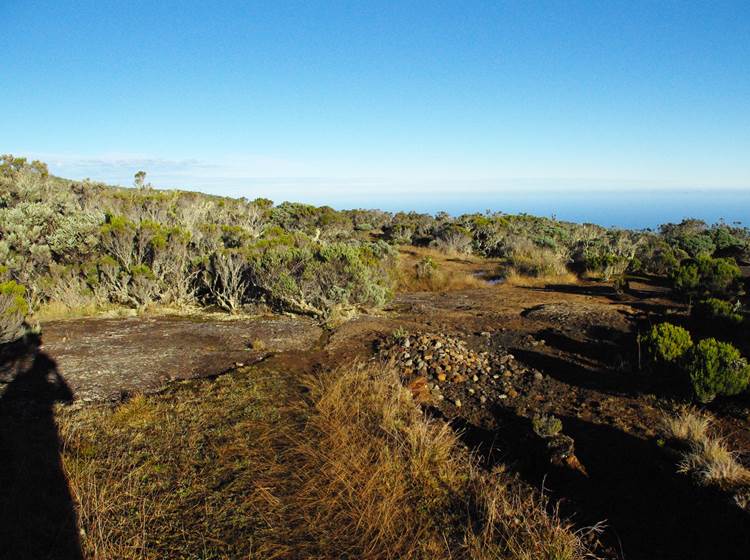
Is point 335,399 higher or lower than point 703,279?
lower

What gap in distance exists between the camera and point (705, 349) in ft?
18.2

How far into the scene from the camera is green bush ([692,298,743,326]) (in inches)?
326

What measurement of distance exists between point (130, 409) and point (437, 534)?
3.68 metres

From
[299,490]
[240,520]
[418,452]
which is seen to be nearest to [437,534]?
[418,452]

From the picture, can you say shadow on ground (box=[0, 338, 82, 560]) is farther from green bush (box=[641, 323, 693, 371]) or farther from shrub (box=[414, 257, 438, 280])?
shrub (box=[414, 257, 438, 280])

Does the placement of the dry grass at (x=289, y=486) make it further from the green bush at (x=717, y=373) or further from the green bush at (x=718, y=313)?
the green bush at (x=718, y=313)

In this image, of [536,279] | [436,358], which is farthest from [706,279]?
[436,358]

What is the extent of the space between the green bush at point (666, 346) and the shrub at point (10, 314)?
10.8 m

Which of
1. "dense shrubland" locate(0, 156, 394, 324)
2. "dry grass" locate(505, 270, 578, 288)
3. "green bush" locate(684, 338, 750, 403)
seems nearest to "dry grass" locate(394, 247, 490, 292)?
"dry grass" locate(505, 270, 578, 288)

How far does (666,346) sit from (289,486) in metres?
6.06

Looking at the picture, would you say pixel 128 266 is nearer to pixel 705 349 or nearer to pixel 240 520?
pixel 240 520

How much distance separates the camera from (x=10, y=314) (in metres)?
7.05

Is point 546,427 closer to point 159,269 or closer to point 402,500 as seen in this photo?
point 402,500

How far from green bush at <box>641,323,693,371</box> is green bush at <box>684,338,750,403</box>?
0.55 m
